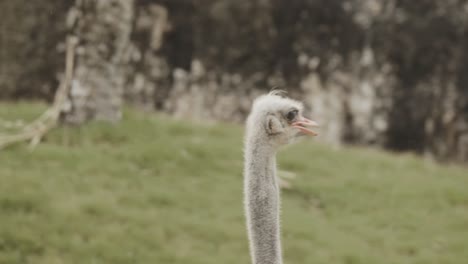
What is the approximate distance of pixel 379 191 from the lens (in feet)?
31.8

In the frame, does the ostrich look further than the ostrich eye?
No

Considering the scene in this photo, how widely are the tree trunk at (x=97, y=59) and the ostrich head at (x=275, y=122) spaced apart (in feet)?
19.3

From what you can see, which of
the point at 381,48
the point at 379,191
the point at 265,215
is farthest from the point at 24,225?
the point at 381,48

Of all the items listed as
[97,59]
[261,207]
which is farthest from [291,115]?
[97,59]

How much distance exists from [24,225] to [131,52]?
6843mm

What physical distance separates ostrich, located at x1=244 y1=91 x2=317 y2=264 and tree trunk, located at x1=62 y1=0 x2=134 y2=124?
235 inches

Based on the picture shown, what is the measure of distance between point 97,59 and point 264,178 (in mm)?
6316

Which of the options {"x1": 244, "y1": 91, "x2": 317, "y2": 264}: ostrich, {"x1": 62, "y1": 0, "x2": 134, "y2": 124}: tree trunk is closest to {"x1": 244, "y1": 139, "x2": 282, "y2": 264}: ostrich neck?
{"x1": 244, "y1": 91, "x2": 317, "y2": 264}: ostrich

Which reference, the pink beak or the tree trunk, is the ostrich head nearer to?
the pink beak

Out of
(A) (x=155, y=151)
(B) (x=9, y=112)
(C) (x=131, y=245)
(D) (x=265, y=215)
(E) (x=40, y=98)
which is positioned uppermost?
(E) (x=40, y=98)

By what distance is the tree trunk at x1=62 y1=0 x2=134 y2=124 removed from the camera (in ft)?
33.2

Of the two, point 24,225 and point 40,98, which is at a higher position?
point 40,98

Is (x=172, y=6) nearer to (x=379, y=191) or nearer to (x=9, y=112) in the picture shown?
(x=9, y=112)

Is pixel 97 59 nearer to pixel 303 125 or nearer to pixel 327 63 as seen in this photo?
pixel 327 63
